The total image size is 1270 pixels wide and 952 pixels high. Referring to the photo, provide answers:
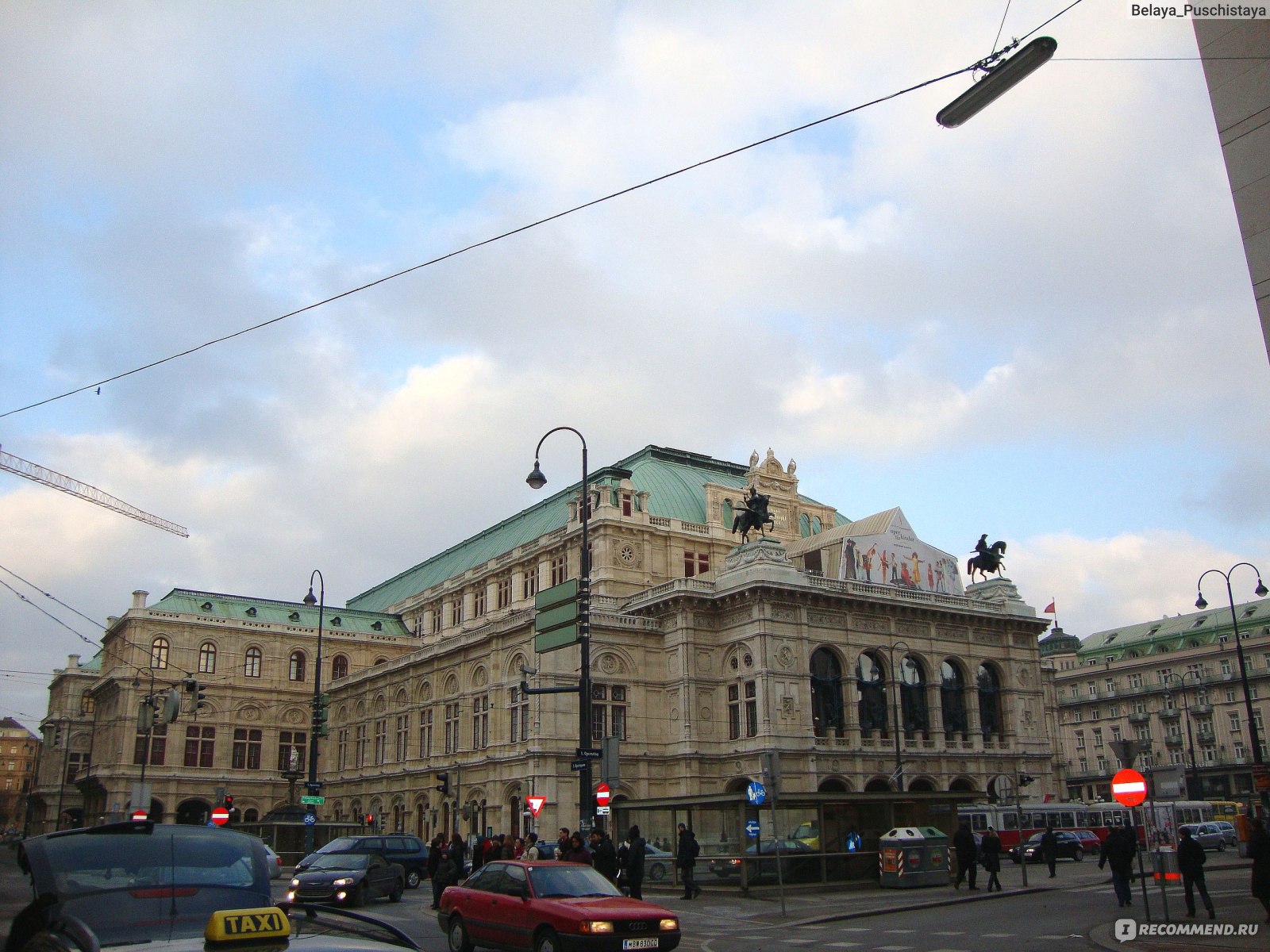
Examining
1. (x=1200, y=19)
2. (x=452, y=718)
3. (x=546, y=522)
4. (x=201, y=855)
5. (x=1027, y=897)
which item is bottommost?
(x=1027, y=897)

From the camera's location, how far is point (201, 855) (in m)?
8.57

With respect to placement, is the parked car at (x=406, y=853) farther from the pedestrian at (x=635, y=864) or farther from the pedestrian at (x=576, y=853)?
the pedestrian at (x=576, y=853)

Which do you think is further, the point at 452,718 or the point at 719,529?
the point at 719,529

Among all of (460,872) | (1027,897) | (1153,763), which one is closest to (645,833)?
(460,872)

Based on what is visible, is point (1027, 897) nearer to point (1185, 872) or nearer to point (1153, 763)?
point (1185, 872)

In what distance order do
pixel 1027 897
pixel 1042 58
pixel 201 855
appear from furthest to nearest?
pixel 1027 897, pixel 1042 58, pixel 201 855

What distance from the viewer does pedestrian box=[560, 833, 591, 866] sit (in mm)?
22641

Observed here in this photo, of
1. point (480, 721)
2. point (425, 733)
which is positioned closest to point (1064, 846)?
point (480, 721)

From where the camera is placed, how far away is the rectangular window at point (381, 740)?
232 ft

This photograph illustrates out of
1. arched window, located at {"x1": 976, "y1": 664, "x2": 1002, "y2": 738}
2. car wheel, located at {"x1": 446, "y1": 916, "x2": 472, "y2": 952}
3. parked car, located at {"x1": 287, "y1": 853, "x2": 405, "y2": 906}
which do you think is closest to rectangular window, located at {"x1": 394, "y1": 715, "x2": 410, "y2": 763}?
arched window, located at {"x1": 976, "y1": 664, "x2": 1002, "y2": 738}

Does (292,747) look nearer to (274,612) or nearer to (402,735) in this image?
(274,612)

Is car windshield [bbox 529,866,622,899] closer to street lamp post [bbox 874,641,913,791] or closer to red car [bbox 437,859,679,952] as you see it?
red car [bbox 437,859,679,952]

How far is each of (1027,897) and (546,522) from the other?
4968 centimetres

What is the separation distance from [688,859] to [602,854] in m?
6.26
